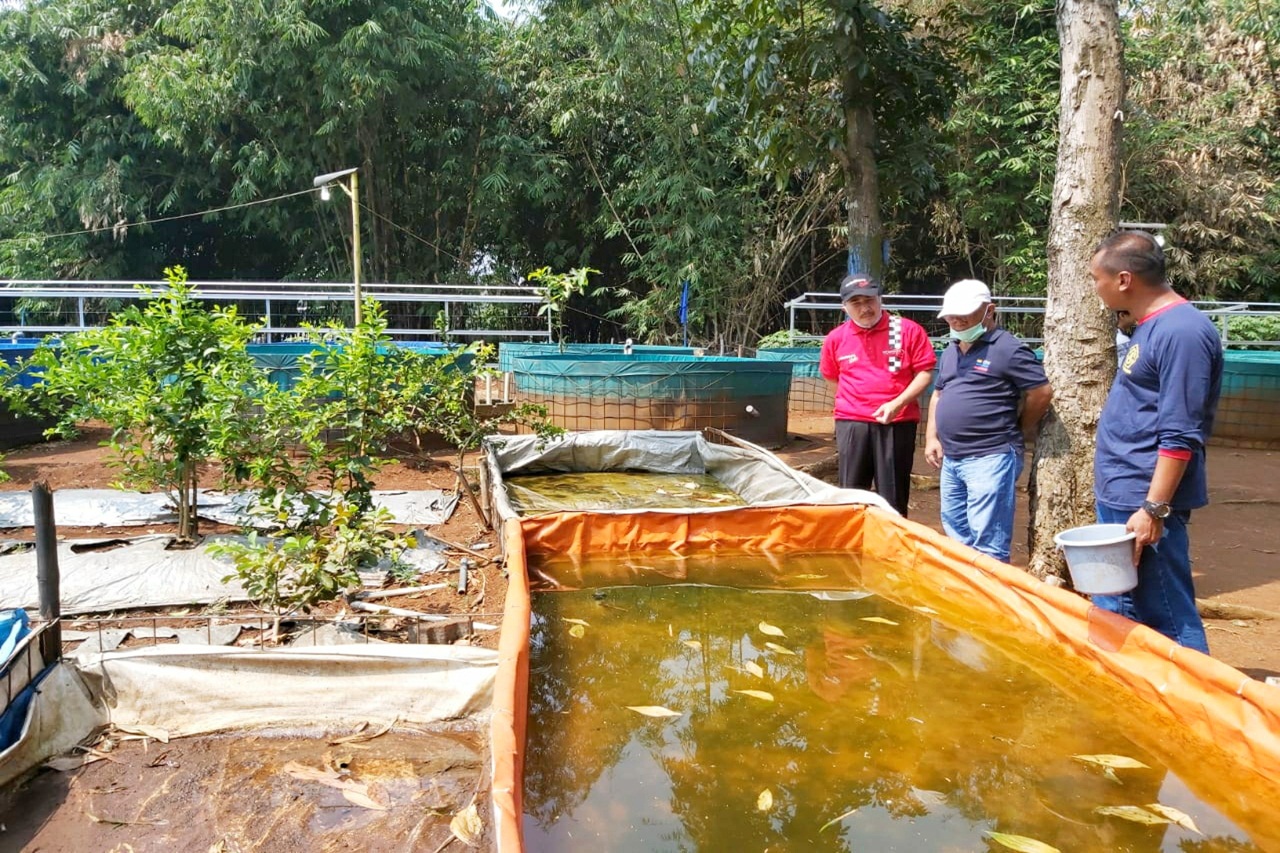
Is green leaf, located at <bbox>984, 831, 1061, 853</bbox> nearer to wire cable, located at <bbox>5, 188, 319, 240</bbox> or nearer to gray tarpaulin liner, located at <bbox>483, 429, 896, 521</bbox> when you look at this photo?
gray tarpaulin liner, located at <bbox>483, 429, 896, 521</bbox>

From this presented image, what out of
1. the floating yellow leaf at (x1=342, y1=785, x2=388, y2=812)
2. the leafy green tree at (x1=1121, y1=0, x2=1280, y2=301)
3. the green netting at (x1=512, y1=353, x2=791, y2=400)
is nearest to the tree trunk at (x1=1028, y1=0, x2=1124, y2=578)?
the floating yellow leaf at (x1=342, y1=785, x2=388, y2=812)

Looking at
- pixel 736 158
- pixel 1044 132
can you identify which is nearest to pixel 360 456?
pixel 736 158

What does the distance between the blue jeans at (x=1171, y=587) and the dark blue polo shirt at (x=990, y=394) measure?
758 mm

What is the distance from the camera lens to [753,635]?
2.74m

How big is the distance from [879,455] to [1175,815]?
2.03 meters

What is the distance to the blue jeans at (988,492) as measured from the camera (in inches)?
113

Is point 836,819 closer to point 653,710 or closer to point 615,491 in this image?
point 653,710

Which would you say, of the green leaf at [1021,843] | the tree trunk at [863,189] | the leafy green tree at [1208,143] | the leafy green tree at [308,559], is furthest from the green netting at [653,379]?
the leafy green tree at [1208,143]

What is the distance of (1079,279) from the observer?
306 centimetres

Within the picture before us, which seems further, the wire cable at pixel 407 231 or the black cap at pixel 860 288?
the wire cable at pixel 407 231

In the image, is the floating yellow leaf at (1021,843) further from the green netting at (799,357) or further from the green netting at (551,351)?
the green netting at (799,357)

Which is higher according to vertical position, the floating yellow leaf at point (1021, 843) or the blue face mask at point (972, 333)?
the blue face mask at point (972, 333)

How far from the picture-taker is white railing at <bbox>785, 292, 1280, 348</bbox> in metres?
10.1

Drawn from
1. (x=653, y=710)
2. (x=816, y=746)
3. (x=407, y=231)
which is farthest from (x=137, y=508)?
(x=407, y=231)
